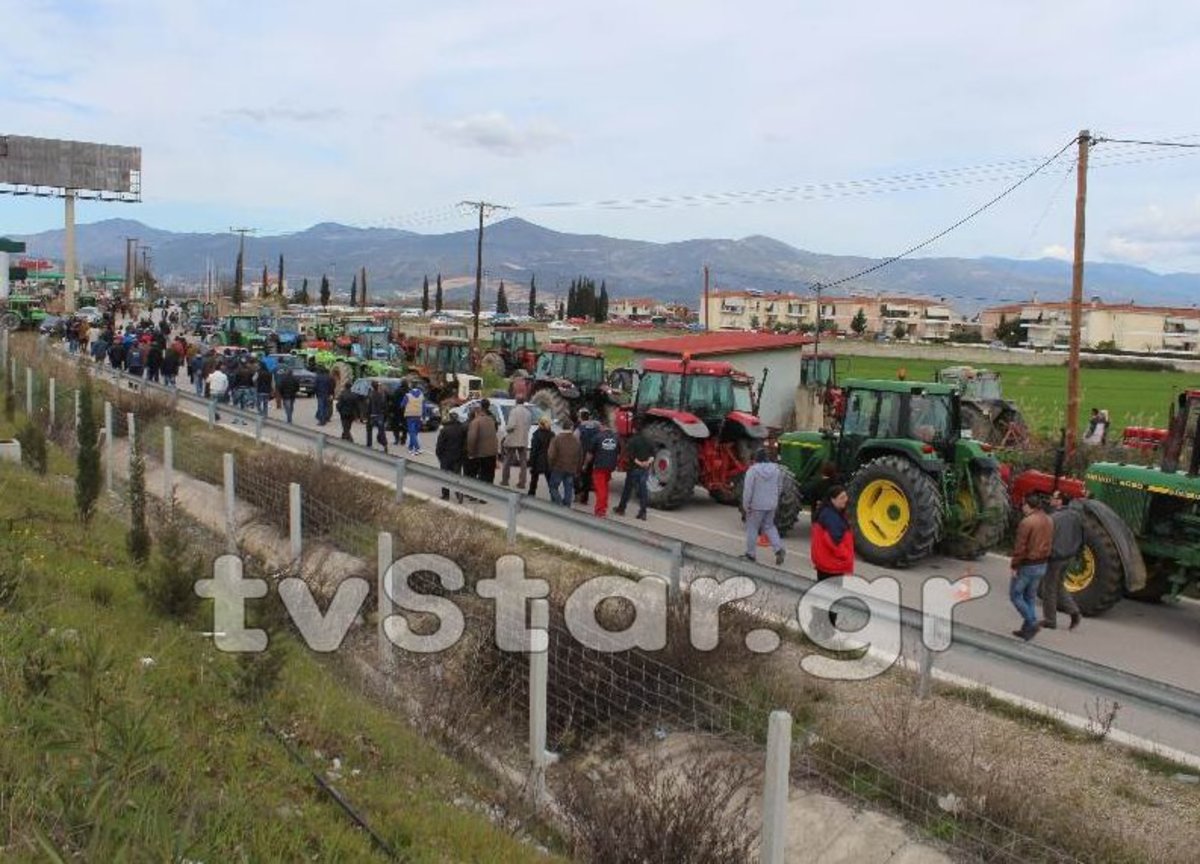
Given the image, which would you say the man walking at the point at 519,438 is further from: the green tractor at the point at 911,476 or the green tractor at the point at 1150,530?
the green tractor at the point at 1150,530

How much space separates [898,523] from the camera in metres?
11.7

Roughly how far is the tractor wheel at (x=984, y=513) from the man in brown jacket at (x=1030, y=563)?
282 centimetres

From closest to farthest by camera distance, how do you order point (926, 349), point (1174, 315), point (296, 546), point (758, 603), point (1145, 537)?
point (758, 603) → point (296, 546) → point (1145, 537) → point (926, 349) → point (1174, 315)

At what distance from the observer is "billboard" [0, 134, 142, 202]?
6762 centimetres

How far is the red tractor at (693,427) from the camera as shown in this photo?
48.8 feet

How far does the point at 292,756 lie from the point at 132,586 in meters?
3.66

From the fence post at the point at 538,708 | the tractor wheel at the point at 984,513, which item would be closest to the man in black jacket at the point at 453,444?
the tractor wheel at the point at 984,513

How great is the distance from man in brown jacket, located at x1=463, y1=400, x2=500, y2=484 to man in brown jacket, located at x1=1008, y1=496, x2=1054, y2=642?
293 inches

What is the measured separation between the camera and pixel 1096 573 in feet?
32.7

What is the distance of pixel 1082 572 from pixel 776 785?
7251mm

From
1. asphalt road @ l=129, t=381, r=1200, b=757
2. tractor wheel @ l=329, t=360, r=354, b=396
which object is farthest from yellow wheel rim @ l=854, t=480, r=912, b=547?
tractor wheel @ l=329, t=360, r=354, b=396

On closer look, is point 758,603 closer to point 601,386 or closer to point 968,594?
point 968,594

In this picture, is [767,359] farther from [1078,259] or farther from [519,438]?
[519,438]

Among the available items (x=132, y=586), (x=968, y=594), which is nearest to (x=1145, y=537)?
(x=968, y=594)
